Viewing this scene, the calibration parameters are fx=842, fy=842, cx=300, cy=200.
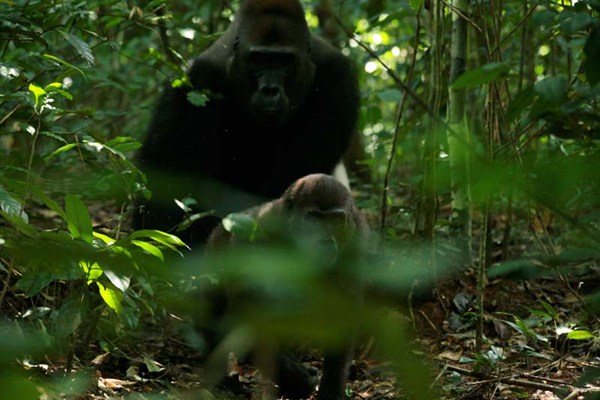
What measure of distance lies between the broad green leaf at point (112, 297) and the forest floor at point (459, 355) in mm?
299

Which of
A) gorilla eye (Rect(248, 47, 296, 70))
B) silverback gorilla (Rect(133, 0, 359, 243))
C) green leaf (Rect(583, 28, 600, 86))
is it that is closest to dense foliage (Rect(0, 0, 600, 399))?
green leaf (Rect(583, 28, 600, 86))

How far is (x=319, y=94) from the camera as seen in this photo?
632 centimetres

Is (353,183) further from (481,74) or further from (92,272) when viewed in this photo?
(481,74)

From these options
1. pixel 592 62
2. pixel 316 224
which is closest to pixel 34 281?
pixel 316 224

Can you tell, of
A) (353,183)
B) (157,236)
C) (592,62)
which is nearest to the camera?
(592,62)

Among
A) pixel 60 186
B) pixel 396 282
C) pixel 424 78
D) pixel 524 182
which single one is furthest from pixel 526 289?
pixel 396 282

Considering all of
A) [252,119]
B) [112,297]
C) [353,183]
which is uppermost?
[252,119]

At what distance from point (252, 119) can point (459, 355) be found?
2.28 meters

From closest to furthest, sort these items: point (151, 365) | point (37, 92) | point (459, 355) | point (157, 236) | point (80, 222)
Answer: point (80, 222) < point (157, 236) < point (37, 92) < point (151, 365) < point (459, 355)

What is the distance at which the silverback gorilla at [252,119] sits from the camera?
577 cm

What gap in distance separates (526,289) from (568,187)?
4.11m

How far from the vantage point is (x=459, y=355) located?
14.8ft

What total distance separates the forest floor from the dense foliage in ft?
0.21

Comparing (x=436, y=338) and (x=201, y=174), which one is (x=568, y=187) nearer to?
(x=436, y=338)
